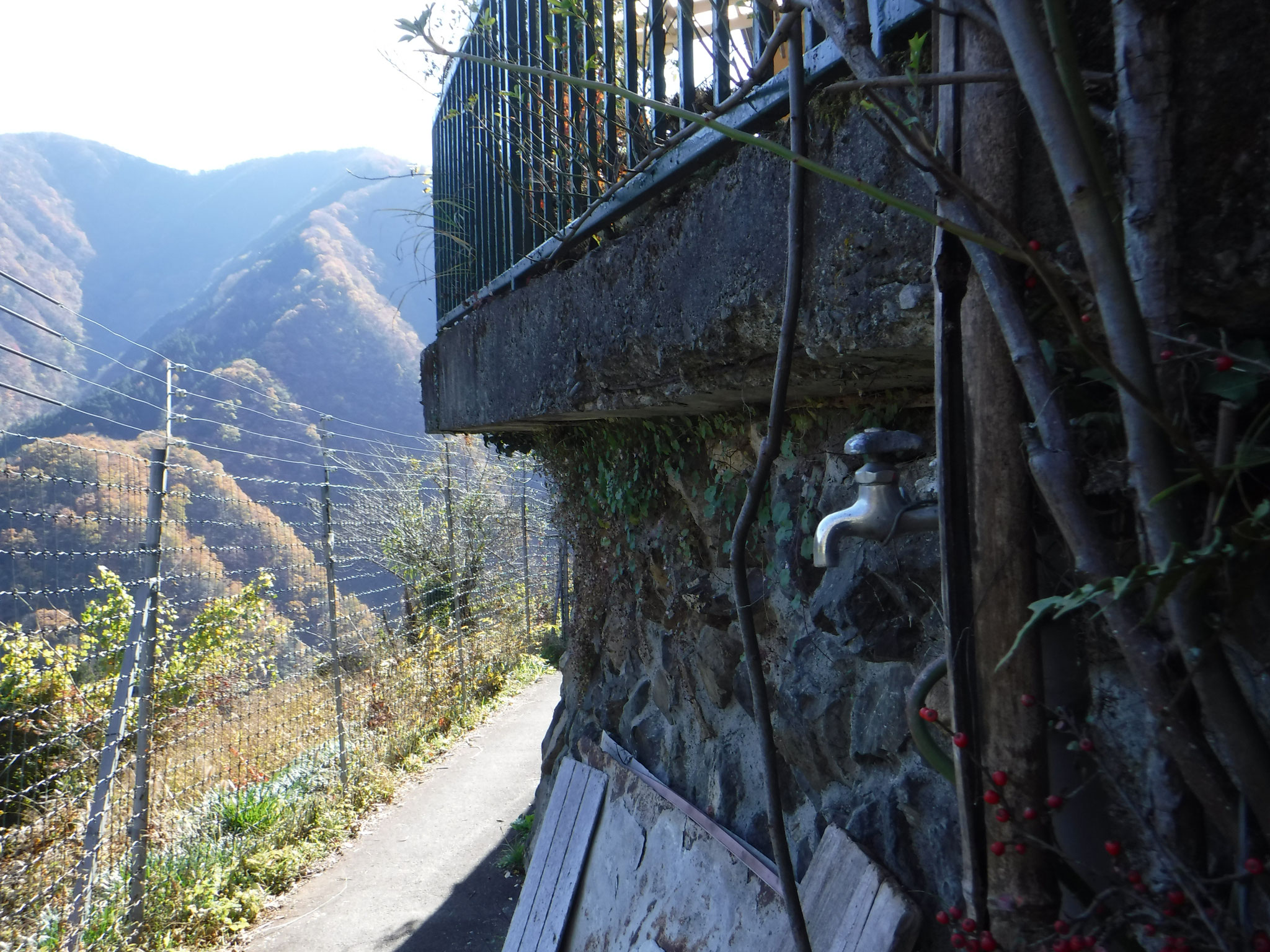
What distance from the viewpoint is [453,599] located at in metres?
8.38

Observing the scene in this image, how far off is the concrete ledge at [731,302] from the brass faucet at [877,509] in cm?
14

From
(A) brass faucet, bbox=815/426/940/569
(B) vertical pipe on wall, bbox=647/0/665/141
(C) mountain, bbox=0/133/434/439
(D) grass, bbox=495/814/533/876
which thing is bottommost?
(D) grass, bbox=495/814/533/876

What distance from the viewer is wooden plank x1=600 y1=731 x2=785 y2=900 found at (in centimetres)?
161

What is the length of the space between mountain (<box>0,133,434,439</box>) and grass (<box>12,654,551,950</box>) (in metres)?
18.3

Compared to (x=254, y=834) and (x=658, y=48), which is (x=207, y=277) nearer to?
(x=254, y=834)

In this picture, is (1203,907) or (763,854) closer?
(1203,907)

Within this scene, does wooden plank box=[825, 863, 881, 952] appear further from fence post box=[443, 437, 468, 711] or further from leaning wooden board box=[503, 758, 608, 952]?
fence post box=[443, 437, 468, 711]

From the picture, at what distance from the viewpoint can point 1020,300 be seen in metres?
0.82

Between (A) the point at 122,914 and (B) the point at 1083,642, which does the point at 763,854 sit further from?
(A) the point at 122,914

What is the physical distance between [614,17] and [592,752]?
2.10 meters

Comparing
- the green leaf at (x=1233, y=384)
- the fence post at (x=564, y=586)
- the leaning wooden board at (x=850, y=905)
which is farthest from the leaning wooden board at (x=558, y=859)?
the fence post at (x=564, y=586)

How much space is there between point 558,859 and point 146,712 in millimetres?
2696

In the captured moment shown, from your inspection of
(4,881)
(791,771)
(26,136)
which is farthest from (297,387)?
(26,136)

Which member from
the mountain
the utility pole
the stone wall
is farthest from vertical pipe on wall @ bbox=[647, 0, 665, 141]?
the mountain
